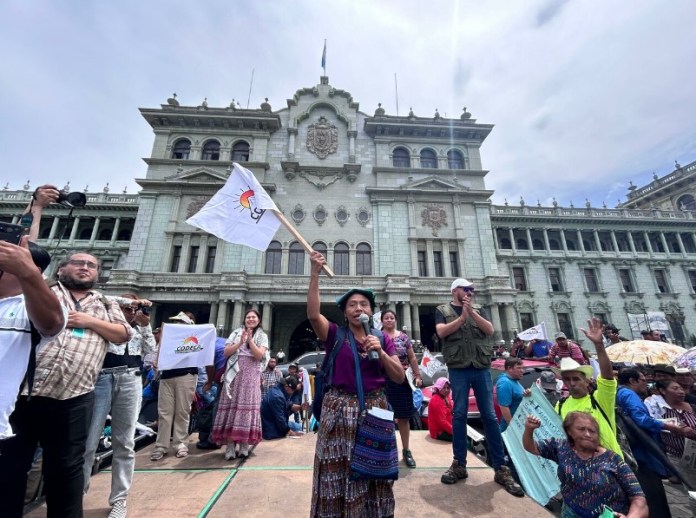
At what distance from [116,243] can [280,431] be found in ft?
85.0

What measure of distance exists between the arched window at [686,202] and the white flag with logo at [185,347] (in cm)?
4581

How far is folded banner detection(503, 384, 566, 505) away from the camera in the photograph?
309 cm

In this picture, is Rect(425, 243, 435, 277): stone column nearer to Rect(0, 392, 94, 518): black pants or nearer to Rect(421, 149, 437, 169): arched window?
Rect(421, 149, 437, 169): arched window

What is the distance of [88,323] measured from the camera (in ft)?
7.81

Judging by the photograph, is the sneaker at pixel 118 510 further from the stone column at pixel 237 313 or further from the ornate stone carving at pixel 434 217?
the ornate stone carving at pixel 434 217

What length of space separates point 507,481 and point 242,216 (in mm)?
4245

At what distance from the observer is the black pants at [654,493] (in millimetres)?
3109

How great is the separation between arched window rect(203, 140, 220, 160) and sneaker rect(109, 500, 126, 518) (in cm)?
2404

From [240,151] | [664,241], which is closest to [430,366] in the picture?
[240,151]

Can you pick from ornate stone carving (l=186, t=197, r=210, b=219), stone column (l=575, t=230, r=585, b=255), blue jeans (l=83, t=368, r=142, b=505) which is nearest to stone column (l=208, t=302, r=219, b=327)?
ornate stone carving (l=186, t=197, r=210, b=219)

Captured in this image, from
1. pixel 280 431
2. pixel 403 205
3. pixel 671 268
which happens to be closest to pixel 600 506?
pixel 280 431

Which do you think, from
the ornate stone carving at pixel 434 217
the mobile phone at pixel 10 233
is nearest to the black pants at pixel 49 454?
the mobile phone at pixel 10 233

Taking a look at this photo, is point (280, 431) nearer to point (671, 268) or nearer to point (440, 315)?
point (440, 315)

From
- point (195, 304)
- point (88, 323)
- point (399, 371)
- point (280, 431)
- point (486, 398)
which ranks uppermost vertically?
point (195, 304)
